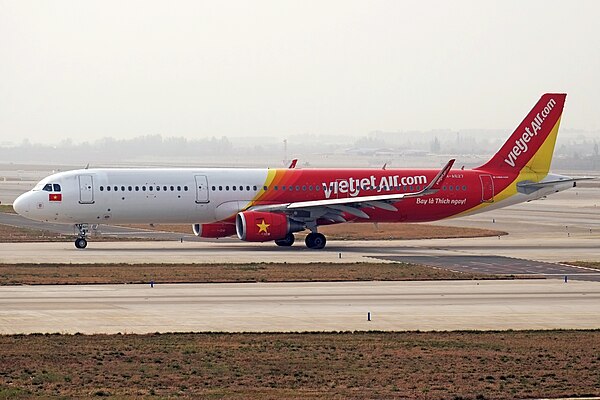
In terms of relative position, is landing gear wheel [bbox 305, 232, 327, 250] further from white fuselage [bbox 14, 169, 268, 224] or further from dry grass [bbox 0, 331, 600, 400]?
dry grass [bbox 0, 331, 600, 400]

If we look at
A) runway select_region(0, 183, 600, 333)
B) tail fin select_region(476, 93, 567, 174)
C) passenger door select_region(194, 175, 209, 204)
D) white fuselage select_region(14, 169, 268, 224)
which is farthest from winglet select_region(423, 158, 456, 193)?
passenger door select_region(194, 175, 209, 204)

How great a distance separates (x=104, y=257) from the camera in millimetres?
53906

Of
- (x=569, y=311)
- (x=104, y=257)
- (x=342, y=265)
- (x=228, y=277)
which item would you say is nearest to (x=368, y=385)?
(x=569, y=311)

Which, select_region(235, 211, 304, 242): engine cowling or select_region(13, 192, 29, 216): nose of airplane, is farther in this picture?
select_region(13, 192, 29, 216): nose of airplane

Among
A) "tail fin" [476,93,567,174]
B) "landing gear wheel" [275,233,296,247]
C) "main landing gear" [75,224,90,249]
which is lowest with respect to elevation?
"landing gear wheel" [275,233,296,247]

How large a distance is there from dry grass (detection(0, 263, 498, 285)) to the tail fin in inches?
636

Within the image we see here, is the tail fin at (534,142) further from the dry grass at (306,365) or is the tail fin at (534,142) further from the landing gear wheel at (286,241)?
the dry grass at (306,365)

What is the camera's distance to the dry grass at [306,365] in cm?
2439

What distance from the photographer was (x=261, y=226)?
5800 centimetres

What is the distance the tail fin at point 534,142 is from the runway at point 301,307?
20.4m

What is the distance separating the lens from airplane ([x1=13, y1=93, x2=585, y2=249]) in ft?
192

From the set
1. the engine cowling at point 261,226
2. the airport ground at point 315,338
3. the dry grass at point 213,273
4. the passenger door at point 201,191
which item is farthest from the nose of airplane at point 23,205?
the engine cowling at point 261,226

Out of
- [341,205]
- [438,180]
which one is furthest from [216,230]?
[438,180]

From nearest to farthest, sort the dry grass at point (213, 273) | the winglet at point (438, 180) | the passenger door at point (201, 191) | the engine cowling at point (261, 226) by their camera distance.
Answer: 1. the dry grass at point (213, 273)
2. the winglet at point (438, 180)
3. the engine cowling at point (261, 226)
4. the passenger door at point (201, 191)
